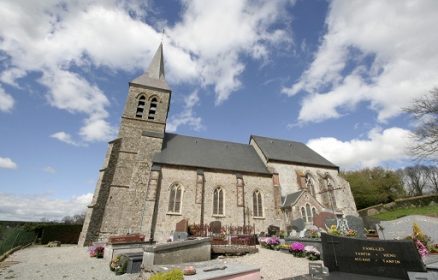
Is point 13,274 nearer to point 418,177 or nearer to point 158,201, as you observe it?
point 158,201

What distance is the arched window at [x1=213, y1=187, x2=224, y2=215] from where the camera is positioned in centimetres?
1873

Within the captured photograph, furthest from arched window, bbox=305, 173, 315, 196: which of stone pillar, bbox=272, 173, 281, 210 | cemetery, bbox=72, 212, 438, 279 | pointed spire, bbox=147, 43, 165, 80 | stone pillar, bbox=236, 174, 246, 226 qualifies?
pointed spire, bbox=147, 43, 165, 80

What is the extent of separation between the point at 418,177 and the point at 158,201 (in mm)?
59971

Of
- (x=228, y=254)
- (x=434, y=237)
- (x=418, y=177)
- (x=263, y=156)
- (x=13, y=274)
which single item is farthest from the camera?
(x=418, y=177)

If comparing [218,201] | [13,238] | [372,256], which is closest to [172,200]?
[218,201]

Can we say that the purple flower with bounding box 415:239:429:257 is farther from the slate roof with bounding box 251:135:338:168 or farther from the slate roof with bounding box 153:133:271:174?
the slate roof with bounding box 251:135:338:168

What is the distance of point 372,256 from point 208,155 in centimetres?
1767

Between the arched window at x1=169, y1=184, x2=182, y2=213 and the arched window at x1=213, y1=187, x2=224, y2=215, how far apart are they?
298 cm

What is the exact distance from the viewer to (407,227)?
7.84m

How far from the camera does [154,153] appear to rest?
65.3ft

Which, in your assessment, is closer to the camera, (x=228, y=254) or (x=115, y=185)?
(x=228, y=254)

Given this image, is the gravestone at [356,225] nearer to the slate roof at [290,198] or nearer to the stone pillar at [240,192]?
the slate roof at [290,198]

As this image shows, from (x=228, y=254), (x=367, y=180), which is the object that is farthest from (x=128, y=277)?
(x=367, y=180)

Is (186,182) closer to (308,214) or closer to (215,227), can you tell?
(215,227)
